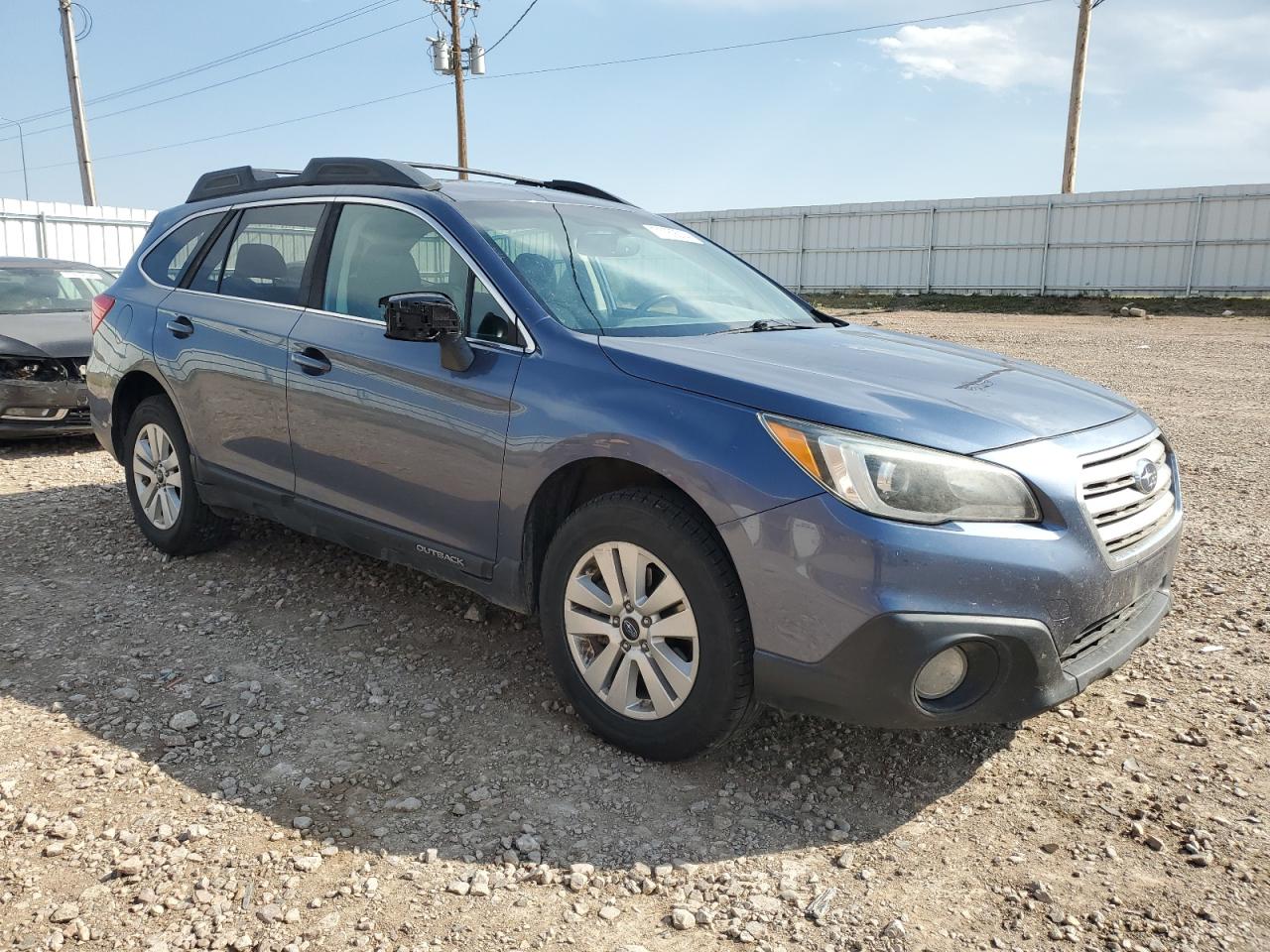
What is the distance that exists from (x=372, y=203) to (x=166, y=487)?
1.93 meters

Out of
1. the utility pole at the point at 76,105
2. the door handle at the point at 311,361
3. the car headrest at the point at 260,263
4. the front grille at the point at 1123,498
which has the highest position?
the utility pole at the point at 76,105

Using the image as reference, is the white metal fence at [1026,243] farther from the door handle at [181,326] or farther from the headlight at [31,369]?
the door handle at [181,326]

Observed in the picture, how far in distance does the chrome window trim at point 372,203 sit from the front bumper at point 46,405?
2.82m

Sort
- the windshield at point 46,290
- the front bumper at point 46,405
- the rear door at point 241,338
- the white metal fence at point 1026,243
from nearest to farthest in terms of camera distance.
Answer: the rear door at point 241,338, the front bumper at point 46,405, the windshield at point 46,290, the white metal fence at point 1026,243

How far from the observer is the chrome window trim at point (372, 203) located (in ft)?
11.0

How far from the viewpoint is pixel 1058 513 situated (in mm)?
2682

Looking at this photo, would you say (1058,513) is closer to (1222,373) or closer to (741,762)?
(741,762)

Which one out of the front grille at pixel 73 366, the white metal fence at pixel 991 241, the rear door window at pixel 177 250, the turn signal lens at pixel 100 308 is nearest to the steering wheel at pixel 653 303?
the rear door window at pixel 177 250

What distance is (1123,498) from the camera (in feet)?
9.57

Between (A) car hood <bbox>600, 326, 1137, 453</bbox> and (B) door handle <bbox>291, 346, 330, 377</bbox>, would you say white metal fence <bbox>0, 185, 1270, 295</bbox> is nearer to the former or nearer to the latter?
(B) door handle <bbox>291, 346, 330, 377</bbox>

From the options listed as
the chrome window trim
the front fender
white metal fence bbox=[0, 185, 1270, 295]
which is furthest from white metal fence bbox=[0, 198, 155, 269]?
the front fender

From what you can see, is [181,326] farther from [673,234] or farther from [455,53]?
[455,53]

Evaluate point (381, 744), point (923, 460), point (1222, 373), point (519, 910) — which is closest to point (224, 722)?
point (381, 744)

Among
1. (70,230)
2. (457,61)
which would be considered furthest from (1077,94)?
(70,230)
